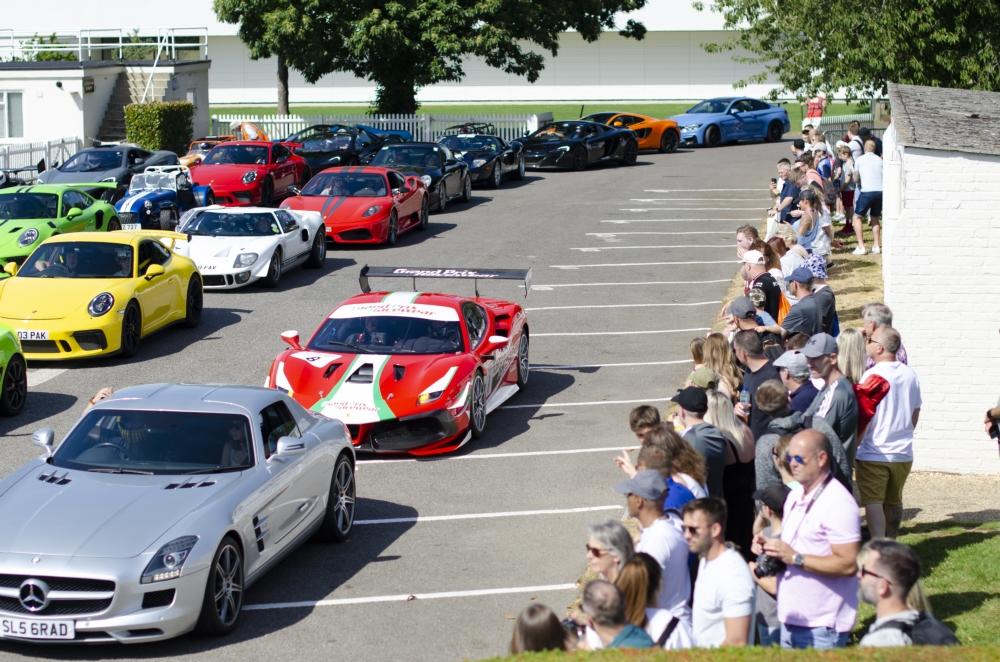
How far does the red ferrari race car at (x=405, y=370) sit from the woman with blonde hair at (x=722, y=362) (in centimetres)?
340

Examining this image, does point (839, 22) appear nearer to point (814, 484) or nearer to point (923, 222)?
point (923, 222)

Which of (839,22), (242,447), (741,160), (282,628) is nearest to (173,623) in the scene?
(282,628)

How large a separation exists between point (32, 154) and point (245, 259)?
52.5 ft

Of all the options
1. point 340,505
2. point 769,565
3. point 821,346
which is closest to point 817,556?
point 769,565

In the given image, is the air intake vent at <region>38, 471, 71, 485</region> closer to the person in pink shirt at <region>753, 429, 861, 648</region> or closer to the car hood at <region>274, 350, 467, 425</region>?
the car hood at <region>274, 350, 467, 425</region>

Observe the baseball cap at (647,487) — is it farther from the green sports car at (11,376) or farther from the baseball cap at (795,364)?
the green sports car at (11,376)

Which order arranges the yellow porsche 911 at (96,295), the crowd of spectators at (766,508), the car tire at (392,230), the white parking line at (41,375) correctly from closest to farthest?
the crowd of spectators at (766,508) → the white parking line at (41,375) → the yellow porsche 911 at (96,295) → the car tire at (392,230)

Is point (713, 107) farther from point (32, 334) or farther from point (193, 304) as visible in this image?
point (32, 334)

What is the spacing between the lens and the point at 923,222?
13.3 meters

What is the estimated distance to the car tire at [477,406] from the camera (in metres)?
13.3

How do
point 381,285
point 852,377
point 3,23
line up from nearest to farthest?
point 852,377 < point 381,285 < point 3,23

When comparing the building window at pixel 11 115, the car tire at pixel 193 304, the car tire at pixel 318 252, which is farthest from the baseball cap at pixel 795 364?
the building window at pixel 11 115

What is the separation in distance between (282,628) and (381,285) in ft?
42.5

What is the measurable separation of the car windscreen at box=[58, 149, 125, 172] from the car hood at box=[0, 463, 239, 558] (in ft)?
70.0
